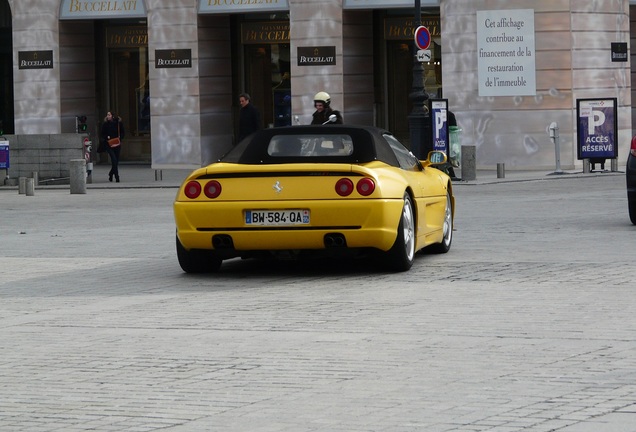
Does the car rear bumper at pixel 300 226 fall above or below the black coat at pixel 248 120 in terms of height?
below

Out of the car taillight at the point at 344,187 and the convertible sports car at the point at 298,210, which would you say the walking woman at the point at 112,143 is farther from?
the car taillight at the point at 344,187

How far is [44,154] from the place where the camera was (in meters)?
33.1

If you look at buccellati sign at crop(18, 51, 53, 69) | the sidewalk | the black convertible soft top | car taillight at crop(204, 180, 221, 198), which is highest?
buccellati sign at crop(18, 51, 53, 69)

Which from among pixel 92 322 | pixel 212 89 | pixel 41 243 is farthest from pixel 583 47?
pixel 92 322

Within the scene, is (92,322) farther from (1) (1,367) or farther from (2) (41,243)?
(2) (41,243)

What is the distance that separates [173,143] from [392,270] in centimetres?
2676

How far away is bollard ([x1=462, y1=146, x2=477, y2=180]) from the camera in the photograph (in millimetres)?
31203

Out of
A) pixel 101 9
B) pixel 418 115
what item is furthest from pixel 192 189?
pixel 101 9

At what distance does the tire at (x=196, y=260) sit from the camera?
13250 mm

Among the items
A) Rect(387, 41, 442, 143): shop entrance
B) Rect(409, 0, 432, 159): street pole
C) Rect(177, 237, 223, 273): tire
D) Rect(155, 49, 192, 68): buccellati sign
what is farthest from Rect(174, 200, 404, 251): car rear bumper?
Rect(387, 41, 442, 143): shop entrance

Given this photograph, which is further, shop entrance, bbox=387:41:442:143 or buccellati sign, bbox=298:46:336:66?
shop entrance, bbox=387:41:442:143

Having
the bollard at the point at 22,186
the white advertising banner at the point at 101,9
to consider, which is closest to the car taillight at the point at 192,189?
the bollard at the point at 22,186

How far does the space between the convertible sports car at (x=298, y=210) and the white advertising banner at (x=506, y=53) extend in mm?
22482

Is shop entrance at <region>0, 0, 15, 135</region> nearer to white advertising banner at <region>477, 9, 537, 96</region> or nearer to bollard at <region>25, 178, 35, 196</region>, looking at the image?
white advertising banner at <region>477, 9, 537, 96</region>
